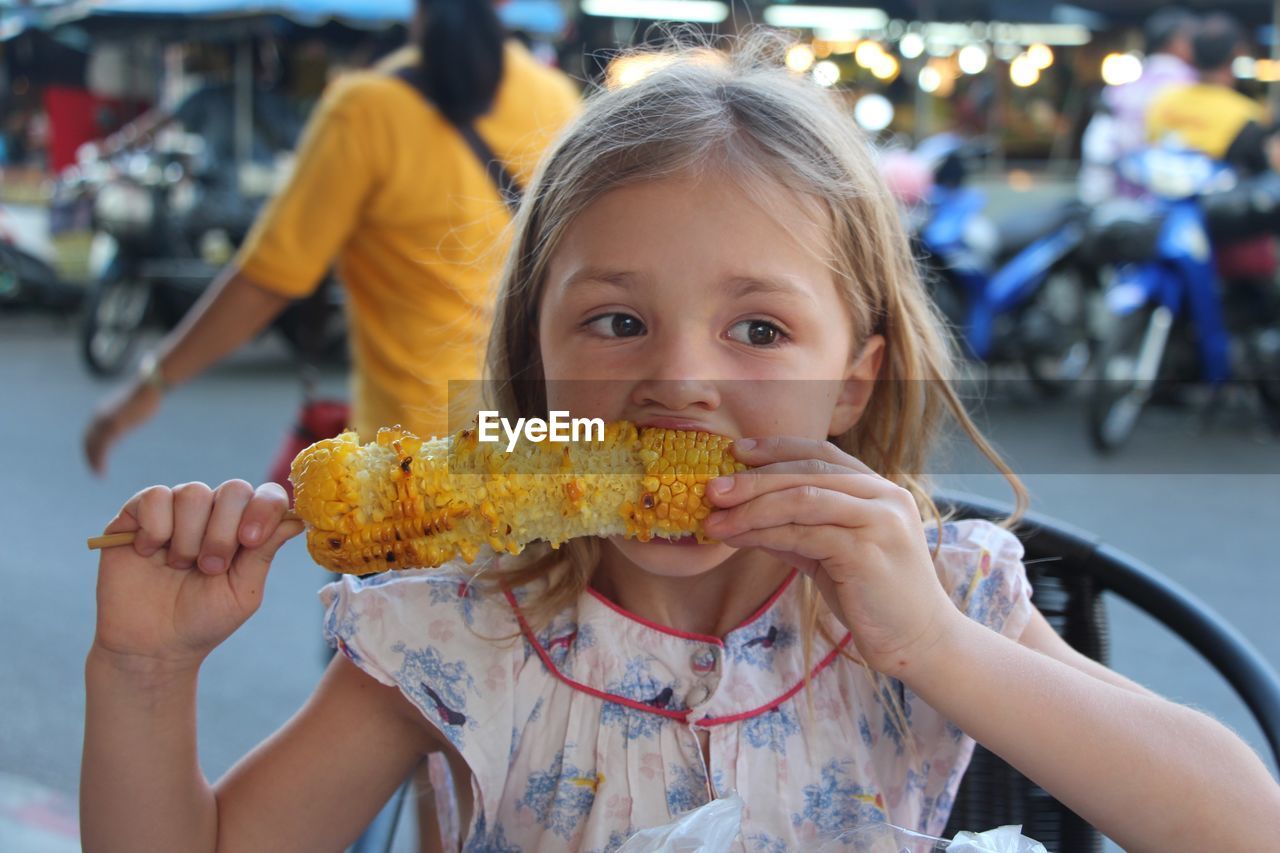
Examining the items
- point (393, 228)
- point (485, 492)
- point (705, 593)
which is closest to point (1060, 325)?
point (393, 228)

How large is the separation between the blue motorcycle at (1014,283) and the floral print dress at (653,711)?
513 cm

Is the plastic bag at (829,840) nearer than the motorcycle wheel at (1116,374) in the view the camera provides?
Yes

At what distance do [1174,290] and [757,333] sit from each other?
5043mm

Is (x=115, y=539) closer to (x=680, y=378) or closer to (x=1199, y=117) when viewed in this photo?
(x=680, y=378)

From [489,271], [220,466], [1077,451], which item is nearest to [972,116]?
[1077,451]

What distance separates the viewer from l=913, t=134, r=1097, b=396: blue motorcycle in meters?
6.43

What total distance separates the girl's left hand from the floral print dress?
256 mm

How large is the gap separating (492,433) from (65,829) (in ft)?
6.82

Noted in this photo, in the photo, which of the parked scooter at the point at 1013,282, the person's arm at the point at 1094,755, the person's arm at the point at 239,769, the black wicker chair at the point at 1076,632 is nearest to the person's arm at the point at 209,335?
the person's arm at the point at 239,769

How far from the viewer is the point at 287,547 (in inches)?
193

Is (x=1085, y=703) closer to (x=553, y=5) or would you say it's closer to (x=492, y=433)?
(x=492, y=433)

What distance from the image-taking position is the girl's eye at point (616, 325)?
1317 millimetres

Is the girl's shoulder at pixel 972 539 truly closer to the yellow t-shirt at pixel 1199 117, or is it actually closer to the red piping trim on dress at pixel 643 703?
the red piping trim on dress at pixel 643 703

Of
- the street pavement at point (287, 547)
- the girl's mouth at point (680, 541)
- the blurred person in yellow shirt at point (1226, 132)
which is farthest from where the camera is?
the blurred person in yellow shirt at point (1226, 132)
